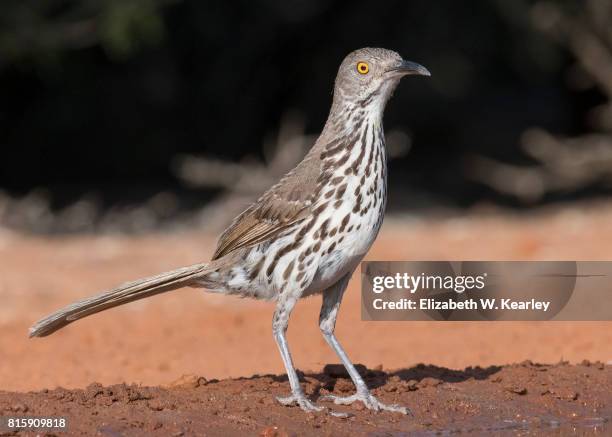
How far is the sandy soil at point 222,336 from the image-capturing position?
18.8ft

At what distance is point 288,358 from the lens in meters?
5.46

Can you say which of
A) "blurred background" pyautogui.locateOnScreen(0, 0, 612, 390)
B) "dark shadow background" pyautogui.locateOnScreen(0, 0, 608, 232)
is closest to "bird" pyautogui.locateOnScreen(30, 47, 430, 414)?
"blurred background" pyautogui.locateOnScreen(0, 0, 612, 390)

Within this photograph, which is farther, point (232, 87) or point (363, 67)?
point (232, 87)

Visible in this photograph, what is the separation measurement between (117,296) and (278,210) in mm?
887

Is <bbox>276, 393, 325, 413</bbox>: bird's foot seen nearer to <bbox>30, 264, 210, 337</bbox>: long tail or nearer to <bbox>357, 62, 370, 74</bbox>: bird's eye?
<bbox>30, 264, 210, 337</bbox>: long tail

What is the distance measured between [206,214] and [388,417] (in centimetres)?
726

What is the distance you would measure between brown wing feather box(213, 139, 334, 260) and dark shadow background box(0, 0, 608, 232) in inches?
292

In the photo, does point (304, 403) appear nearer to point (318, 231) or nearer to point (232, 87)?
point (318, 231)

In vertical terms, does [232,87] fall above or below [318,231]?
above

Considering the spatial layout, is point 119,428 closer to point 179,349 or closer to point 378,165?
point 378,165

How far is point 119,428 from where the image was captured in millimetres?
4809

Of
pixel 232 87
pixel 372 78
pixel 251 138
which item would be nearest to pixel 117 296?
pixel 372 78

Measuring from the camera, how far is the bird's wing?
551cm

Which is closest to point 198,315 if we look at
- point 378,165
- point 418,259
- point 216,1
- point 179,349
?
point 179,349
